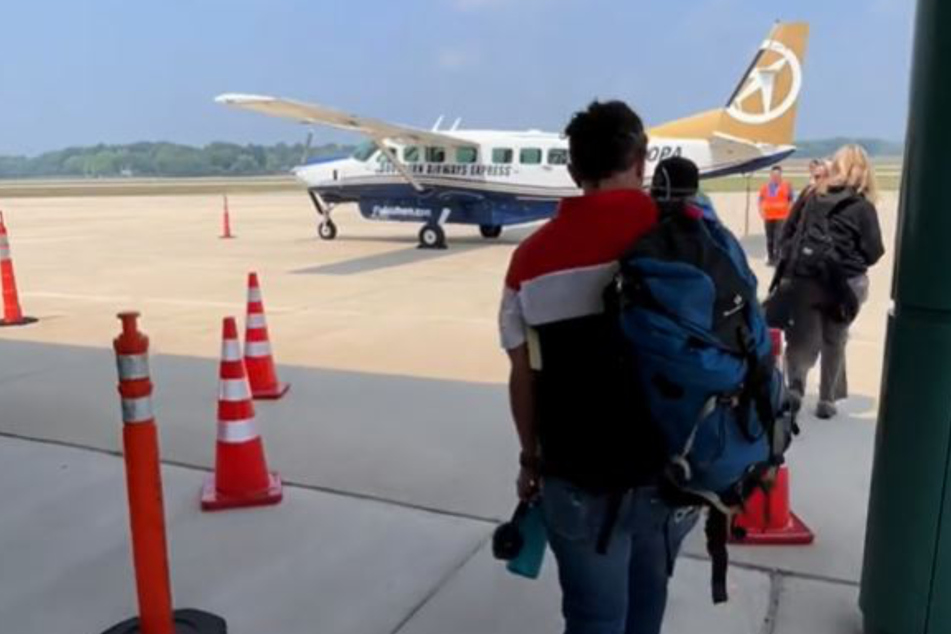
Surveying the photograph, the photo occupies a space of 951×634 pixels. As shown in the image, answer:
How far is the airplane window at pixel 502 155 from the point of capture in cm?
1636

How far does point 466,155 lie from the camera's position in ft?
54.1

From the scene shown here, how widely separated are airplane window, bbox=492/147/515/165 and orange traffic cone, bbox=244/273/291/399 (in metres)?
11.4

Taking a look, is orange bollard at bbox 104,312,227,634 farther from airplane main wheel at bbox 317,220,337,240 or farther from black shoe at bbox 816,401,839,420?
airplane main wheel at bbox 317,220,337,240

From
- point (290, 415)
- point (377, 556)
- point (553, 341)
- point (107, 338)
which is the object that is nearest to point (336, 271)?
point (107, 338)

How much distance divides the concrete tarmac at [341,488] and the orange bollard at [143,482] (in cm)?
36

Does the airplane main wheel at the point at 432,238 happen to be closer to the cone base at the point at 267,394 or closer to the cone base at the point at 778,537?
the cone base at the point at 267,394

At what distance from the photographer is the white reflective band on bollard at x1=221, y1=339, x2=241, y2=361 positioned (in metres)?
3.79

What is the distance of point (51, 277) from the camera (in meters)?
12.1

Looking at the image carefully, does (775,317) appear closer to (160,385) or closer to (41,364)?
(160,385)

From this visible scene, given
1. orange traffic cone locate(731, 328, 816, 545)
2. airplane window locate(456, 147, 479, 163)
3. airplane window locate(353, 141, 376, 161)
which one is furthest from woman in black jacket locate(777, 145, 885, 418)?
airplane window locate(353, 141, 376, 161)

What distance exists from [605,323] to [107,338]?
6.94 meters

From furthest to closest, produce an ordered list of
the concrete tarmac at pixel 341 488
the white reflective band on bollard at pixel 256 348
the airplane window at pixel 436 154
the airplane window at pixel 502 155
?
the airplane window at pixel 436 154, the airplane window at pixel 502 155, the white reflective band on bollard at pixel 256 348, the concrete tarmac at pixel 341 488

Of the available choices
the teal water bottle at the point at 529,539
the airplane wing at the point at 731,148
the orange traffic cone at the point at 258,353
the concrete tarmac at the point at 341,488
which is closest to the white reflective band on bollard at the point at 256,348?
the orange traffic cone at the point at 258,353

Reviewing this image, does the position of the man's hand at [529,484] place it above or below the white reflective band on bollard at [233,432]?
above
